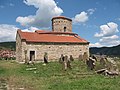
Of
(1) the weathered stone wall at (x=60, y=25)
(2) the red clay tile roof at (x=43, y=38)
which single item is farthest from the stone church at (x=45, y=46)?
(1) the weathered stone wall at (x=60, y=25)

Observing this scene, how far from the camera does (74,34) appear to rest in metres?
50.3

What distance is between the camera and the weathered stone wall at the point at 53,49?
130ft

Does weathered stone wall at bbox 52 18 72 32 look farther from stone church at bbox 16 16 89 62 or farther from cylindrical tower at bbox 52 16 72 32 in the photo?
stone church at bbox 16 16 89 62

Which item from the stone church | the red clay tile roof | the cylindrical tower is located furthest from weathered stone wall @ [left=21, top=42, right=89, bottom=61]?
the cylindrical tower

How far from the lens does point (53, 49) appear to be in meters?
42.0

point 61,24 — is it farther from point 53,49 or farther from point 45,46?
point 45,46

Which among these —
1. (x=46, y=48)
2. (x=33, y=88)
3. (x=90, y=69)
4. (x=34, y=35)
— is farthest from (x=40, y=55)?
(x=33, y=88)

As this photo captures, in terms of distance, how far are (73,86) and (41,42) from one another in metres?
28.3

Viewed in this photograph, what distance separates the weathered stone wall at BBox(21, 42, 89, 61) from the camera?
130 ft

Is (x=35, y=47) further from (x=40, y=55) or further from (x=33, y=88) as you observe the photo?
(x=33, y=88)

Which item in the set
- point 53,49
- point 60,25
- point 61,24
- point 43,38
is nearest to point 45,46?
point 53,49

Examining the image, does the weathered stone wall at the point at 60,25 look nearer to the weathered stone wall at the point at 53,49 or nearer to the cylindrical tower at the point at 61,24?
the cylindrical tower at the point at 61,24

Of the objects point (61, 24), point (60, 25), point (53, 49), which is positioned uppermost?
point (61, 24)

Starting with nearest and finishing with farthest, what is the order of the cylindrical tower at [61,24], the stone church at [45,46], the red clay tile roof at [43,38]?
the stone church at [45,46], the red clay tile roof at [43,38], the cylindrical tower at [61,24]
